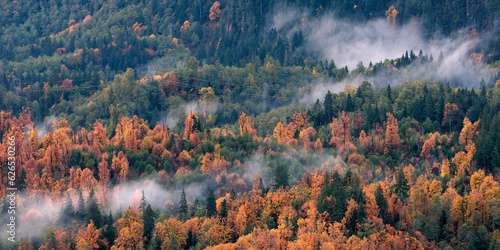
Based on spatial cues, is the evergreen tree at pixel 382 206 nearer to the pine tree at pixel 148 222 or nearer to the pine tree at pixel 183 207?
the pine tree at pixel 183 207

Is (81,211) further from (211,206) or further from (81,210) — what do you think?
(211,206)

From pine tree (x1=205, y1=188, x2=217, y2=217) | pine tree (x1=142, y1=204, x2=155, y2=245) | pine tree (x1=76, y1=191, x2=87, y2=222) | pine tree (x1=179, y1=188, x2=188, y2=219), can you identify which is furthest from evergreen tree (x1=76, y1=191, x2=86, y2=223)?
pine tree (x1=205, y1=188, x2=217, y2=217)

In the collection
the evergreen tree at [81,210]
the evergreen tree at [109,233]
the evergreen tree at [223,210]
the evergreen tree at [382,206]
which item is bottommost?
the evergreen tree at [109,233]

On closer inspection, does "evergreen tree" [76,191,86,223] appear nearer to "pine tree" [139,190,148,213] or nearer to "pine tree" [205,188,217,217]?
"pine tree" [139,190,148,213]

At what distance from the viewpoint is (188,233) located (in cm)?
17675

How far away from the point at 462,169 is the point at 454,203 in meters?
22.8

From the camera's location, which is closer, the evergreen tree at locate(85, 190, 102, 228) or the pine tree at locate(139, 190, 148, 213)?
the evergreen tree at locate(85, 190, 102, 228)

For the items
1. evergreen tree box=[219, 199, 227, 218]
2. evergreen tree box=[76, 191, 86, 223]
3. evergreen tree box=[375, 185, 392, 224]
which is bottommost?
evergreen tree box=[76, 191, 86, 223]

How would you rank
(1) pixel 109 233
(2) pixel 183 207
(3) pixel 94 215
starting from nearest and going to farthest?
(1) pixel 109 233 → (3) pixel 94 215 → (2) pixel 183 207

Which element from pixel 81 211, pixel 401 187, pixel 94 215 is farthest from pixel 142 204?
pixel 401 187

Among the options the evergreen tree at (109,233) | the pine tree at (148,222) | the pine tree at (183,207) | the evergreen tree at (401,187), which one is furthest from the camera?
the pine tree at (183,207)

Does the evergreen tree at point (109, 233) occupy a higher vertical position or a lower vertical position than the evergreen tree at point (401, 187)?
lower

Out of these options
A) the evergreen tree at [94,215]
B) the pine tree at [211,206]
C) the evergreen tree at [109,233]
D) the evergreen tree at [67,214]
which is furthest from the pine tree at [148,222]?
the evergreen tree at [67,214]

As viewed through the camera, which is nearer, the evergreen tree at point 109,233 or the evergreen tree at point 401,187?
the evergreen tree at point 109,233
